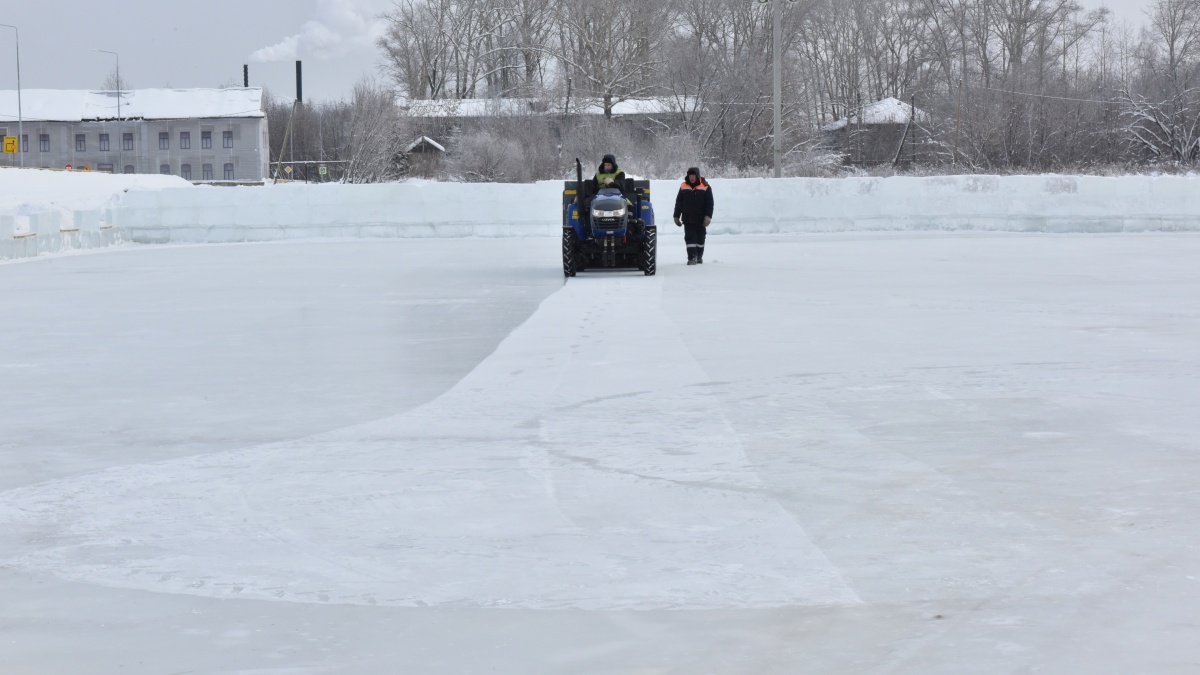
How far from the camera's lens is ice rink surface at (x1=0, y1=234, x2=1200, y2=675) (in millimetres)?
3783

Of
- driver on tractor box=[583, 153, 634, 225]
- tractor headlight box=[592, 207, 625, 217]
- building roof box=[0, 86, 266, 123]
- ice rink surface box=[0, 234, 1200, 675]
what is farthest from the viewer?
building roof box=[0, 86, 266, 123]

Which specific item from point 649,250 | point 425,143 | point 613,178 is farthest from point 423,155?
point 649,250

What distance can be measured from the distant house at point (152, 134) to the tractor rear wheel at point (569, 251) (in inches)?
2856

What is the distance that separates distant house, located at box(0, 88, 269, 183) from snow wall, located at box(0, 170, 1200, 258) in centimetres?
5923

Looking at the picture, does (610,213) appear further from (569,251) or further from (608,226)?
(569,251)

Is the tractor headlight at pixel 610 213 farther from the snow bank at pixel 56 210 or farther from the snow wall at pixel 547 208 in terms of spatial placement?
the snow wall at pixel 547 208

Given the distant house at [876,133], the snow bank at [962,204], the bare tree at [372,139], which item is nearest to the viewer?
the snow bank at [962,204]

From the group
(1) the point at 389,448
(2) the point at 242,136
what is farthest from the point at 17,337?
(2) the point at 242,136

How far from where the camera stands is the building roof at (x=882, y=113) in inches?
3118

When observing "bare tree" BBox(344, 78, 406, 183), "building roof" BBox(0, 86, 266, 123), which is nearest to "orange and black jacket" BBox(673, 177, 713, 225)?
"bare tree" BBox(344, 78, 406, 183)

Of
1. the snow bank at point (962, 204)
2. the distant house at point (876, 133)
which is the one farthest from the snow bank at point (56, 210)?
the distant house at point (876, 133)

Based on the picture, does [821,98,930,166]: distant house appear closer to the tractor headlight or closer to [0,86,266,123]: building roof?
[0,86,266,123]: building roof

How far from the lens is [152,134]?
88.4 metres

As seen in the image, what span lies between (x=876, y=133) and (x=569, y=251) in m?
63.9
